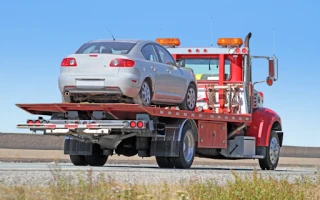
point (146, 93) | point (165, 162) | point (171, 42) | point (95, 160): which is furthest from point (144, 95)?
point (171, 42)

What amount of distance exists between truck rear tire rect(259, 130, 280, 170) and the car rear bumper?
6.98 m

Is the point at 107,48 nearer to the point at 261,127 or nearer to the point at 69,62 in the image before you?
the point at 69,62

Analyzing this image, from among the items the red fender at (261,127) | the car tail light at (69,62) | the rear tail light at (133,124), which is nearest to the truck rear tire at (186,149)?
the rear tail light at (133,124)

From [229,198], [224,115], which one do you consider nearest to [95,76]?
[224,115]

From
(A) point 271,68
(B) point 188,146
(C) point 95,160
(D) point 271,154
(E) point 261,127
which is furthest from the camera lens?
(D) point 271,154

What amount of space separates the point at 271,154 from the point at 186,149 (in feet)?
16.3

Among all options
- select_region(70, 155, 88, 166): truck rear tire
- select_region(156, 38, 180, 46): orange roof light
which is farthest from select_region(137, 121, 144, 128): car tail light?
select_region(156, 38, 180, 46): orange roof light

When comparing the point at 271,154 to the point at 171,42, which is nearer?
the point at 271,154

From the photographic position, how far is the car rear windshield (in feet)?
67.1

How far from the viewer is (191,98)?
22.4 m

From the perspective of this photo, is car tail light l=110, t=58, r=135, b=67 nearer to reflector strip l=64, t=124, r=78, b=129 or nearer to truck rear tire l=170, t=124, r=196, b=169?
reflector strip l=64, t=124, r=78, b=129

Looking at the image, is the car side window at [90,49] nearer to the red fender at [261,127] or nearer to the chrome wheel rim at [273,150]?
the red fender at [261,127]

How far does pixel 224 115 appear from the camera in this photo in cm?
2347

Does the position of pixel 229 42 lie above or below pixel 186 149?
above
